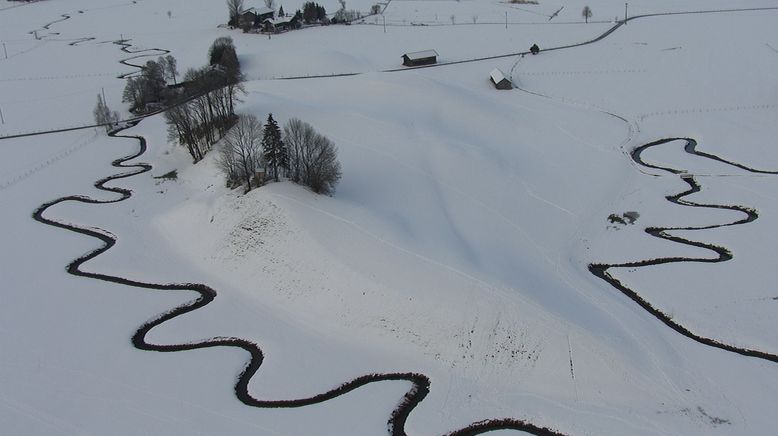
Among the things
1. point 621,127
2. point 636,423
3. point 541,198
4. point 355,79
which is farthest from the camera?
point 355,79

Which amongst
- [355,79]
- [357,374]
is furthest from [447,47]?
[357,374]

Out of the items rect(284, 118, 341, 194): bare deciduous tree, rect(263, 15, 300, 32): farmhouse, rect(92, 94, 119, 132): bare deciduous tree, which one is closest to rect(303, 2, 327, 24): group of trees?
rect(263, 15, 300, 32): farmhouse

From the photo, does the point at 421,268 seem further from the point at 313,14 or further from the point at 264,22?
the point at 313,14

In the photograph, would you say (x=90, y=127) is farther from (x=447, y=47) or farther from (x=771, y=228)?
(x=771, y=228)

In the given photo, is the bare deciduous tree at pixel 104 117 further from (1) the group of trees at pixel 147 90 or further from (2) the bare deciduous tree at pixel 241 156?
(2) the bare deciduous tree at pixel 241 156

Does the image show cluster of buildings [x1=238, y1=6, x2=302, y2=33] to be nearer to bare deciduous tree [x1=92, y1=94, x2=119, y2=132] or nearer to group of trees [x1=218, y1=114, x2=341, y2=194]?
bare deciduous tree [x1=92, y1=94, x2=119, y2=132]

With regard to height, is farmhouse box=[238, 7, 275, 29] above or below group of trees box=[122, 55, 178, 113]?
above
